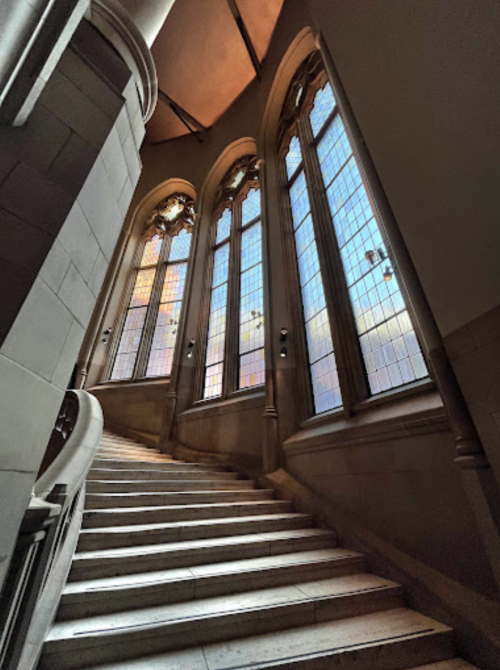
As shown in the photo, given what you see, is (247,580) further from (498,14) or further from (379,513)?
(498,14)

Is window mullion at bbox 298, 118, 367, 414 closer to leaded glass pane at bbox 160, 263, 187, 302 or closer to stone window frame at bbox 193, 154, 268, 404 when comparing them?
stone window frame at bbox 193, 154, 268, 404

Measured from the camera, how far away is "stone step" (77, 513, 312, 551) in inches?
93.6

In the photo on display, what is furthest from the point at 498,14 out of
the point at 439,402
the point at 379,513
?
the point at 379,513

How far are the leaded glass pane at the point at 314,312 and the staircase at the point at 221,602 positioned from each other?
1783 mm

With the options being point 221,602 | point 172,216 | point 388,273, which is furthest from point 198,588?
point 172,216

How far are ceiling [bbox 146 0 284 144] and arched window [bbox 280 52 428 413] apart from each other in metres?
3.22

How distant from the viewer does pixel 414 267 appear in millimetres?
2256

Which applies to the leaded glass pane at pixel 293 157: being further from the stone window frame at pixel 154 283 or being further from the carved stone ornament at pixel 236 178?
the stone window frame at pixel 154 283

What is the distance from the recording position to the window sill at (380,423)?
2375 millimetres

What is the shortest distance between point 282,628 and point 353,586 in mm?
636

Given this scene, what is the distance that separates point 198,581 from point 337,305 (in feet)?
11.2

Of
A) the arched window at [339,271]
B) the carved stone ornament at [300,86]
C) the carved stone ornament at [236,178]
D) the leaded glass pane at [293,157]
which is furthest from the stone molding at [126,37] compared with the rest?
the carved stone ornament at [236,178]

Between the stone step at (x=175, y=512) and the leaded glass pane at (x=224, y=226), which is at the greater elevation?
the leaded glass pane at (x=224, y=226)

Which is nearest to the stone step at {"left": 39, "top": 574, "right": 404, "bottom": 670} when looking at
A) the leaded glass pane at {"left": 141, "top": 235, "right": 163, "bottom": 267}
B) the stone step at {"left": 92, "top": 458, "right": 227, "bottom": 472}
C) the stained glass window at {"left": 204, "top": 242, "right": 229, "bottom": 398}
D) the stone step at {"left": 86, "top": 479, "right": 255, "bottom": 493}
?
the stone step at {"left": 86, "top": 479, "right": 255, "bottom": 493}
